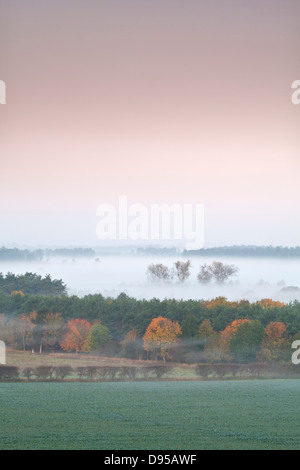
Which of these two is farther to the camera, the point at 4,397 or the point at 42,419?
the point at 4,397

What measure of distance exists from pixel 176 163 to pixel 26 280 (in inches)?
68.1

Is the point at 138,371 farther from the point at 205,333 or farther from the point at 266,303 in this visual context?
the point at 266,303

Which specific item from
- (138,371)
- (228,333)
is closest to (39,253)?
(138,371)

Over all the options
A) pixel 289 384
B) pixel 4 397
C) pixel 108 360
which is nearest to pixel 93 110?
pixel 108 360

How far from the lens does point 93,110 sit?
4.97m

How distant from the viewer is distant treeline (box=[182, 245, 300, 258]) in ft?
16.7

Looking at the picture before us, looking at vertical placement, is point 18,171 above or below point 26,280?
above

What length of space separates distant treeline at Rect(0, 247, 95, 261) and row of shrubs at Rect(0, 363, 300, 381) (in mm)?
1001

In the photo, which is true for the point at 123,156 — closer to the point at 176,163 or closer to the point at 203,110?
the point at 176,163

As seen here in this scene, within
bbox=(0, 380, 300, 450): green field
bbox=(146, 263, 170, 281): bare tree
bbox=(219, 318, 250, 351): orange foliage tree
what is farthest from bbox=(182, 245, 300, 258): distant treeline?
bbox=(0, 380, 300, 450): green field

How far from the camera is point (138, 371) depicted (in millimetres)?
5141

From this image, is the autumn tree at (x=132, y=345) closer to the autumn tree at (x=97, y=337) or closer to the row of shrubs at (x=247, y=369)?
the autumn tree at (x=97, y=337)

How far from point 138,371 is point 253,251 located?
60.8 inches
